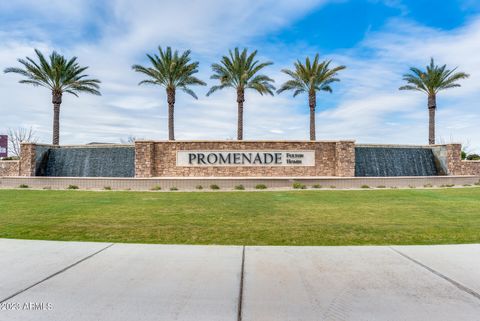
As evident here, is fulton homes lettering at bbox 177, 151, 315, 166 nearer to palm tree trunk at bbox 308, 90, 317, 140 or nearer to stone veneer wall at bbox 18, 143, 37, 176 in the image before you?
stone veneer wall at bbox 18, 143, 37, 176

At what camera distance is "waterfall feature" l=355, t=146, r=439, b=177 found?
76.7 ft

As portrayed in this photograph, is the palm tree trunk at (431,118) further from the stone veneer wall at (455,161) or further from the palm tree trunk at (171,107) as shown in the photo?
the palm tree trunk at (171,107)

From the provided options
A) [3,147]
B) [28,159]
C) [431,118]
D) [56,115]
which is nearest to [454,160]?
[431,118]

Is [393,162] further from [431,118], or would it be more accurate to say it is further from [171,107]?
[171,107]

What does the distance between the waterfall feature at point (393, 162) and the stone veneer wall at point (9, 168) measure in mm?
24875

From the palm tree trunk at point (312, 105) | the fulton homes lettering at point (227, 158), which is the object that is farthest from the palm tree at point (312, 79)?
the fulton homes lettering at point (227, 158)

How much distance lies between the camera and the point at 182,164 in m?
21.8

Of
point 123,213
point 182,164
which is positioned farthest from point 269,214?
point 182,164

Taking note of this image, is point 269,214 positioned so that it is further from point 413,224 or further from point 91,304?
point 91,304

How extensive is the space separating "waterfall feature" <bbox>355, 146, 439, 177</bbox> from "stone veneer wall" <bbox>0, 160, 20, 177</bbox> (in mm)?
24875

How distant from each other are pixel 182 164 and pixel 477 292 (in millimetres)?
19381

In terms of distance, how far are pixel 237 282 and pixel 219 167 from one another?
17937 millimetres

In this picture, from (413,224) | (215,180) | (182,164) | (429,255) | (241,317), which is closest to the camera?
(241,317)

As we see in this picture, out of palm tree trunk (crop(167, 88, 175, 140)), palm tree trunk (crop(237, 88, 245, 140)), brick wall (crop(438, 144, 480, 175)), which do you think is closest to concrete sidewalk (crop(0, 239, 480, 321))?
brick wall (crop(438, 144, 480, 175))
